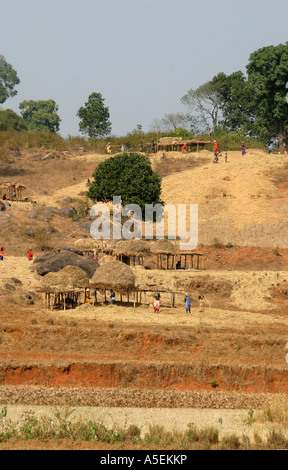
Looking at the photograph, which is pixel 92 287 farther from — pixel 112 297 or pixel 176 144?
pixel 176 144

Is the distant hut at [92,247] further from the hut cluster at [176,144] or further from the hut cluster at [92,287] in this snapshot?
the hut cluster at [176,144]

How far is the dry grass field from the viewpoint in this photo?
21.4 metres

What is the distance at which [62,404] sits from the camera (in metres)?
21.6

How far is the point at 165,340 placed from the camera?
2920 centimetres

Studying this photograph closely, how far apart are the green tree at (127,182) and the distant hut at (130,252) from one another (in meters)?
11.1

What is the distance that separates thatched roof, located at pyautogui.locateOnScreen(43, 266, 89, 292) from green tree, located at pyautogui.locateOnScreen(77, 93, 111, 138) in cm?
6310

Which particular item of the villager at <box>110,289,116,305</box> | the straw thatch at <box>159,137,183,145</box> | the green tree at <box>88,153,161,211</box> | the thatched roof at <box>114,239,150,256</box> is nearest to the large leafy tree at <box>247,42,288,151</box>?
the straw thatch at <box>159,137,183,145</box>

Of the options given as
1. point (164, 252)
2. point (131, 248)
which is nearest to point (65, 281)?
point (131, 248)

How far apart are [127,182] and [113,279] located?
21.3 metres

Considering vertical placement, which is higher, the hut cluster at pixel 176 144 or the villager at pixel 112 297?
the hut cluster at pixel 176 144

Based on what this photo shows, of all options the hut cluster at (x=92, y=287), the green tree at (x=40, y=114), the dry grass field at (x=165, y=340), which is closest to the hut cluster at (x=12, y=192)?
the dry grass field at (x=165, y=340)

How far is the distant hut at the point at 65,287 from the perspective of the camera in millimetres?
34312

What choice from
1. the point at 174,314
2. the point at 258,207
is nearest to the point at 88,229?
the point at 258,207

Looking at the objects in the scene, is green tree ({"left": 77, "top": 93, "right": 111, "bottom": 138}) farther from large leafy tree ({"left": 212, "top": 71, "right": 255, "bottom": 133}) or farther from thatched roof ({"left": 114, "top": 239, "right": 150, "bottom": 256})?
thatched roof ({"left": 114, "top": 239, "right": 150, "bottom": 256})
